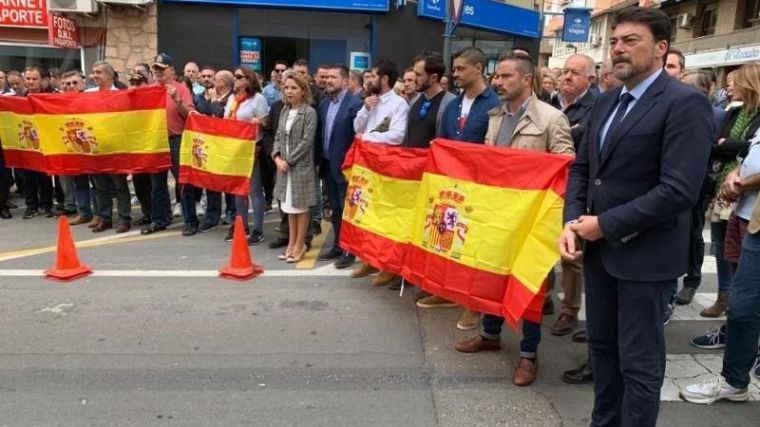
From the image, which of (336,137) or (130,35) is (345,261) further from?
(130,35)

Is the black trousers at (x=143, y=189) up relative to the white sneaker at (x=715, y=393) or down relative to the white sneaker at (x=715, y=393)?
up

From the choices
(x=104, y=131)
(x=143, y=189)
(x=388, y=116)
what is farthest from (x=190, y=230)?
(x=388, y=116)

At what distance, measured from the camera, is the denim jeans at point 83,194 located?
7.86 metres

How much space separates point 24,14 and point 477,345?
49.0 feet

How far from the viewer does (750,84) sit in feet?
13.7

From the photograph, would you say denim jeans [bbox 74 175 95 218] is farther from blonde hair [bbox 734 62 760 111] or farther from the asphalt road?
blonde hair [bbox 734 62 760 111]

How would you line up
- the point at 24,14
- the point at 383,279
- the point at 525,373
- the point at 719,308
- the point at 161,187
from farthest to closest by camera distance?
the point at 24,14 → the point at 161,187 → the point at 383,279 → the point at 719,308 → the point at 525,373

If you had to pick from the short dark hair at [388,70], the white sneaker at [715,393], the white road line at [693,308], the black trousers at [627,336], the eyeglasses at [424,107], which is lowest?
the white road line at [693,308]

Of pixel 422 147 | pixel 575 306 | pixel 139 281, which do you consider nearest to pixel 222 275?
pixel 139 281

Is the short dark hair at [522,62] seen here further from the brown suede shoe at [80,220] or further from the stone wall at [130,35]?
the stone wall at [130,35]

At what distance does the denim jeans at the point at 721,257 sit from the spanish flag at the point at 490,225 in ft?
6.48

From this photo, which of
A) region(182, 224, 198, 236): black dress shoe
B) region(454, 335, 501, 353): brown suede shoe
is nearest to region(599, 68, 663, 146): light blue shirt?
region(454, 335, 501, 353): brown suede shoe

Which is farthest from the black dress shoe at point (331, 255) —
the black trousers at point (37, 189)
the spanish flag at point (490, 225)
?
the black trousers at point (37, 189)

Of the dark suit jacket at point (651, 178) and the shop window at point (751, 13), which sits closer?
the dark suit jacket at point (651, 178)
